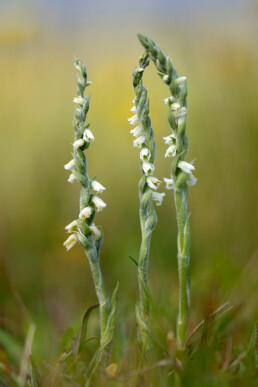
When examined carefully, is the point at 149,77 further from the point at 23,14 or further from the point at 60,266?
the point at 60,266

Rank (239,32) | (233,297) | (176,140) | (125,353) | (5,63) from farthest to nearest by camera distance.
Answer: (5,63) → (239,32) → (233,297) → (125,353) → (176,140)

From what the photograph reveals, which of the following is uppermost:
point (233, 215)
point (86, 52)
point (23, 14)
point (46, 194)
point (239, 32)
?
point (23, 14)

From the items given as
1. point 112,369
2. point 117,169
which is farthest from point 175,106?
point 117,169

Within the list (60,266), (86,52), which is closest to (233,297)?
(60,266)

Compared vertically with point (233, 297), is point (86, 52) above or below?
above

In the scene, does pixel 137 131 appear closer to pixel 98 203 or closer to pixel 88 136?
pixel 88 136

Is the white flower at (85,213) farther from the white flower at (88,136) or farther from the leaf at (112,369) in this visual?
the leaf at (112,369)

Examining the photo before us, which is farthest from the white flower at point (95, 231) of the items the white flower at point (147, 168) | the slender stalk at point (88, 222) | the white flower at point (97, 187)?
the white flower at point (147, 168)
